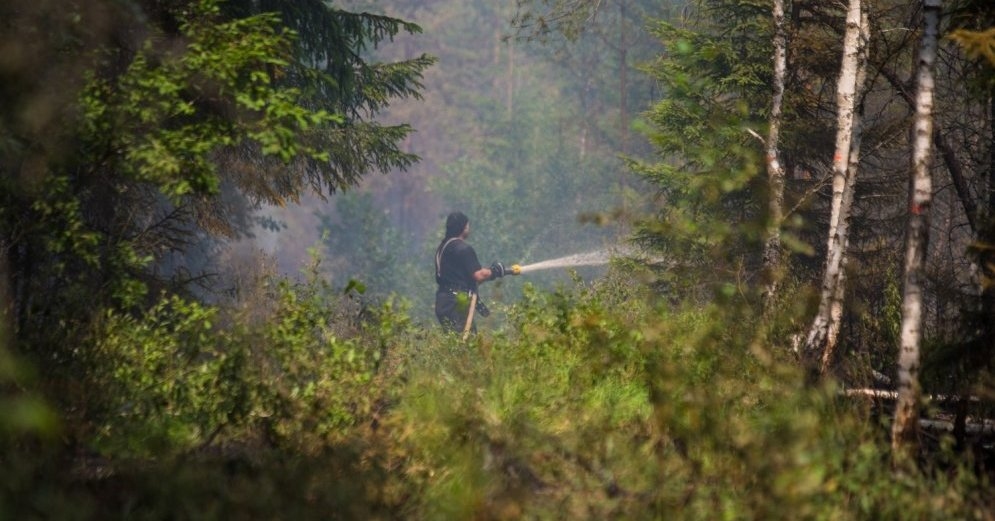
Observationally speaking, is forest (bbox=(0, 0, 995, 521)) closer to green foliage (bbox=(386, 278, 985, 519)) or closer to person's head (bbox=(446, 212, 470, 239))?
green foliage (bbox=(386, 278, 985, 519))

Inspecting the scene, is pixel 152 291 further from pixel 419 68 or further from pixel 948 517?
pixel 948 517

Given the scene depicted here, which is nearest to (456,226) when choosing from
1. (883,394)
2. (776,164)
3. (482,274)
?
(482,274)

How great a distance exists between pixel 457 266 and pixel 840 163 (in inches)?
332

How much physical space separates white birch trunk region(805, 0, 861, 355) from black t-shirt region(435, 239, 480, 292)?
7945 mm

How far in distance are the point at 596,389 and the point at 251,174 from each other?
19.0 feet

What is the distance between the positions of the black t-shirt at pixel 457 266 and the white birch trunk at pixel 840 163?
7945 millimetres

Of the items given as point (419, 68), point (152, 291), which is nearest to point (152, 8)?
point (152, 291)

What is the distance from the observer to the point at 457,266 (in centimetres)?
1655

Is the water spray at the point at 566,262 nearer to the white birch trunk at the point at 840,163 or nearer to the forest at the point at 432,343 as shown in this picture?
the forest at the point at 432,343

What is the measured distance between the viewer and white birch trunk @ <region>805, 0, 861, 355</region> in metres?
8.67

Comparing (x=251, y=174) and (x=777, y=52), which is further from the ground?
(x=777, y=52)

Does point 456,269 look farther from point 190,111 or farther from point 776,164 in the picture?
point 190,111

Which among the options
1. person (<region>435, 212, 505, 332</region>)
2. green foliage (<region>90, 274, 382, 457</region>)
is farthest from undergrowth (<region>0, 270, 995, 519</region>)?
person (<region>435, 212, 505, 332</region>)

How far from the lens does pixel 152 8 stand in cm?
862
